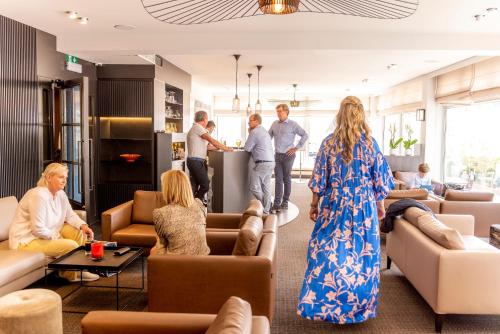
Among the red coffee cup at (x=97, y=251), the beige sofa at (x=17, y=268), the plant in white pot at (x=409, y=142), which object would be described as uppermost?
the plant in white pot at (x=409, y=142)

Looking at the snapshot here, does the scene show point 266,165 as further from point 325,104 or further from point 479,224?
point 325,104

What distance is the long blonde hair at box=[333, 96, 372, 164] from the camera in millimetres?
3305

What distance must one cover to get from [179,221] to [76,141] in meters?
3.46

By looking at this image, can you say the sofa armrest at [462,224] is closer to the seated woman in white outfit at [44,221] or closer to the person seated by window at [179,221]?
the person seated by window at [179,221]

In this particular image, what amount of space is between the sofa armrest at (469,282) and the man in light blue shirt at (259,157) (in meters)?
4.10

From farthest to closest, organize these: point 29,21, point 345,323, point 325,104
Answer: point 325,104 → point 29,21 → point 345,323

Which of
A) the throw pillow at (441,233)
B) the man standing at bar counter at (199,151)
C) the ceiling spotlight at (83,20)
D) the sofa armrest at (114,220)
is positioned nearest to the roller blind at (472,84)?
the man standing at bar counter at (199,151)

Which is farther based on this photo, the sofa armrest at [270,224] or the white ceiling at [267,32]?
the white ceiling at [267,32]

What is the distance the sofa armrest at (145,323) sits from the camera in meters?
1.99

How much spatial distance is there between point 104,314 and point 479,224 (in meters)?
5.54

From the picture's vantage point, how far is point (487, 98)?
7637 mm

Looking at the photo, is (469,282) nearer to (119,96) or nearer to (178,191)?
(178,191)

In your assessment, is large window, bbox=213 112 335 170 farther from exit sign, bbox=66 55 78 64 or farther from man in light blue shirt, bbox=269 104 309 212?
exit sign, bbox=66 55 78 64

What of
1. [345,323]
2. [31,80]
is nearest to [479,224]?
[345,323]
